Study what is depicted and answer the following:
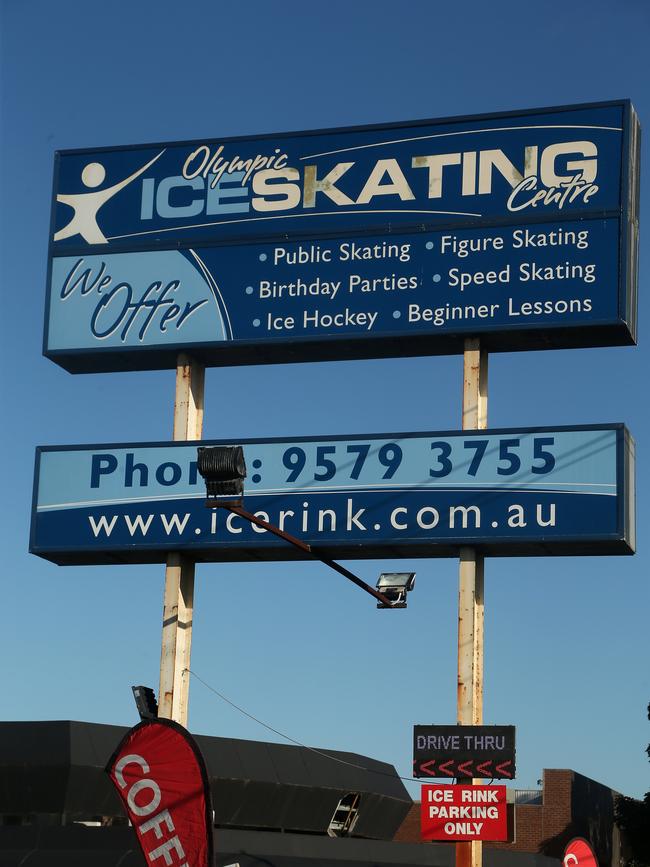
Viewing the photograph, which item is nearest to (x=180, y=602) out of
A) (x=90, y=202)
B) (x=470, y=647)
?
(x=470, y=647)

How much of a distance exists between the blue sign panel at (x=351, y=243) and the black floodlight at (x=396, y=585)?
4.21m

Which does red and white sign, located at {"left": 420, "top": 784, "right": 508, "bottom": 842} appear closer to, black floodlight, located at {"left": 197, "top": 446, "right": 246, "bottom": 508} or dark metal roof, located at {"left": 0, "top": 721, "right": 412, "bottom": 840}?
dark metal roof, located at {"left": 0, "top": 721, "right": 412, "bottom": 840}

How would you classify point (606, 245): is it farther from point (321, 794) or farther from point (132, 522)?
point (321, 794)

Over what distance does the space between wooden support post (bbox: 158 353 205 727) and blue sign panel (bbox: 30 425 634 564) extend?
40 cm

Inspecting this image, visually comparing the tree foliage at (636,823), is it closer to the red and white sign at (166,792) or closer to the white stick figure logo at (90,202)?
the white stick figure logo at (90,202)

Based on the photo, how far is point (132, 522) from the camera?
22125mm

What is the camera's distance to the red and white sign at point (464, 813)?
19.7 meters

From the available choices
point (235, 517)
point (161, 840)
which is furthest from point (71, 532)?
point (161, 840)

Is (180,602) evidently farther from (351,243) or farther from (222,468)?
(222,468)

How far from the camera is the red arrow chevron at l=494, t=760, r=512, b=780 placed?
64.6 feet

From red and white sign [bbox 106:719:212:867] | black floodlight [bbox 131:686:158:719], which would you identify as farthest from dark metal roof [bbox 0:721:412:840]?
red and white sign [bbox 106:719:212:867]


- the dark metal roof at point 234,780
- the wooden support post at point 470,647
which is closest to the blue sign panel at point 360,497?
the wooden support post at point 470,647

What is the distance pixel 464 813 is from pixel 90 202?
11.2 metres

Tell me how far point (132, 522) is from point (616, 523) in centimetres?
700
